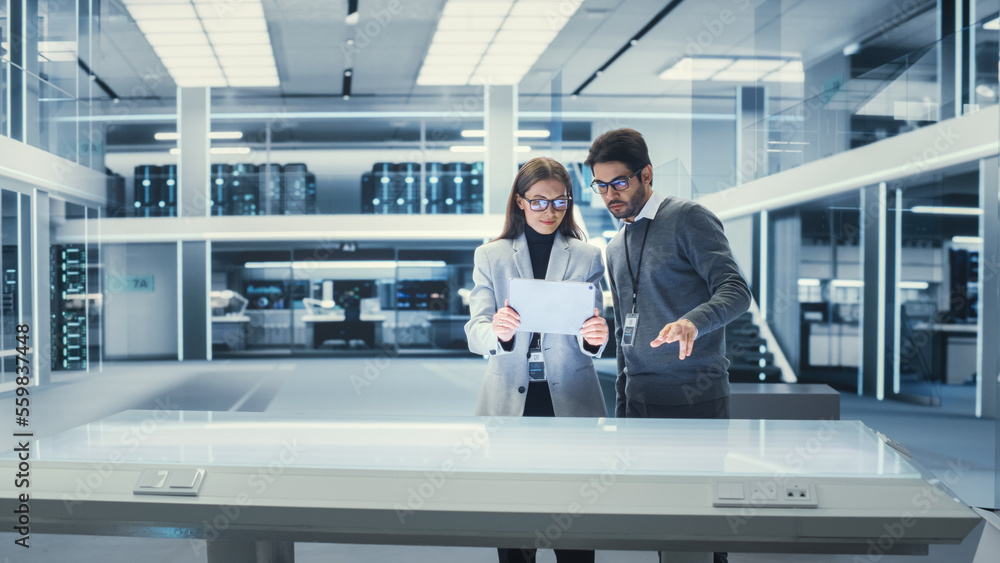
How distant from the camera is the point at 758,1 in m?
9.32

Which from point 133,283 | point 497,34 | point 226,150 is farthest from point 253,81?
point 497,34

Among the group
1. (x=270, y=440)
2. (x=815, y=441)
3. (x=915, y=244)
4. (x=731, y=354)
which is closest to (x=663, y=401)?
(x=815, y=441)

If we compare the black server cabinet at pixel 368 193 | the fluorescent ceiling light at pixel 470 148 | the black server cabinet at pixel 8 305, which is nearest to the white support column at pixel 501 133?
the fluorescent ceiling light at pixel 470 148

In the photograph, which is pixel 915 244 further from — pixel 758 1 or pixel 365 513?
pixel 365 513

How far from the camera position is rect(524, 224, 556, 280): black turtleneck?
219 centimetres

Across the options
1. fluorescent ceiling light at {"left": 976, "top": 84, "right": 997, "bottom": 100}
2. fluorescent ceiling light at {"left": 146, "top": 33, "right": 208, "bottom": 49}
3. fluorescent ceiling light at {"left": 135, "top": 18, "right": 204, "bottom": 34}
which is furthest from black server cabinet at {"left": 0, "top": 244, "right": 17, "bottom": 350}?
fluorescent ceiling light at {"left": 976, "top": 84, "right": 997, "bottom": 100}

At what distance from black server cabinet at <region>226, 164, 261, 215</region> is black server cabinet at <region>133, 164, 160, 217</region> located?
55.1 inches

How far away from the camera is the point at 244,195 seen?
13.5 m

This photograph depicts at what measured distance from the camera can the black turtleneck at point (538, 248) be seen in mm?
2188

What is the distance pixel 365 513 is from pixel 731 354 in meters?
7.11

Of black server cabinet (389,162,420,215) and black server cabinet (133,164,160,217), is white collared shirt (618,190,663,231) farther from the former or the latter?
black server cabinet (133,164,160,217)

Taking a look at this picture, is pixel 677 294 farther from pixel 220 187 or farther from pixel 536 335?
pixel 220 187

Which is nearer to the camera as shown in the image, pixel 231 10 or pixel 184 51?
pixel 231 10

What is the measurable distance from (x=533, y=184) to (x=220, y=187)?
12.9m
